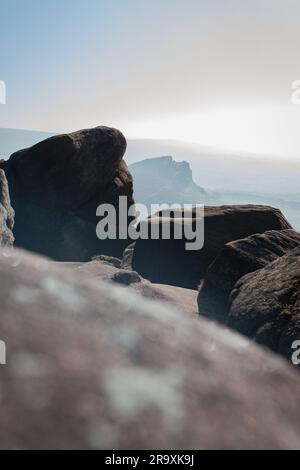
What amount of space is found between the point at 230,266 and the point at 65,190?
995 inches

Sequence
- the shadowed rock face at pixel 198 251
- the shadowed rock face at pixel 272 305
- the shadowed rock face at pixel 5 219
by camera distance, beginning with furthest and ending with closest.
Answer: the shadowed rock face at pixel 198 251 < the shadowed rock face at pixel 5 219 < the shadowed rock face at pixel 272 305

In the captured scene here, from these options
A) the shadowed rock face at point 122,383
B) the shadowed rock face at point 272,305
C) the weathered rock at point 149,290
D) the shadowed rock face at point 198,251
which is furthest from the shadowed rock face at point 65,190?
the shadowed rock face at point 122,383

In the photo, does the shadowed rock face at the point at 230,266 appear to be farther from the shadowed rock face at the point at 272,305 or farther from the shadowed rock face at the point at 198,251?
the shadowed rock face at the point at 198,251

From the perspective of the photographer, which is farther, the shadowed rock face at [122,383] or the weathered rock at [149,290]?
the weathered rock at [149,290]

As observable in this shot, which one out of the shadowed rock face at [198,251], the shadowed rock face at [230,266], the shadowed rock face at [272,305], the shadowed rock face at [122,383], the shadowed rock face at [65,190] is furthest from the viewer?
the shadowed rock face at [65,190]

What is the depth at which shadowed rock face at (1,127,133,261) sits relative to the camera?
35.4 m

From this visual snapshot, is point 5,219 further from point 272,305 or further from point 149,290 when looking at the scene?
point 272,305

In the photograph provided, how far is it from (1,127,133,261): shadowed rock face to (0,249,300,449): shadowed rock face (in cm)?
3266

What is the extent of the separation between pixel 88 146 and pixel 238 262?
25093 millimetres

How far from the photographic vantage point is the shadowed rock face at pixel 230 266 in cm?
1329

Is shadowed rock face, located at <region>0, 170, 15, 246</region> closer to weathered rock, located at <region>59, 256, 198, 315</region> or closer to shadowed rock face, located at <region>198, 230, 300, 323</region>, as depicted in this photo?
weathered rock, located at <region>59, 256, 198, 315</region>

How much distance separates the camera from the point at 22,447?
194 cm

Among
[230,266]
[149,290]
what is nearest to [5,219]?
[149,290]

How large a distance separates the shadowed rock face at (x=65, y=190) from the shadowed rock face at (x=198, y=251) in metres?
12.7
